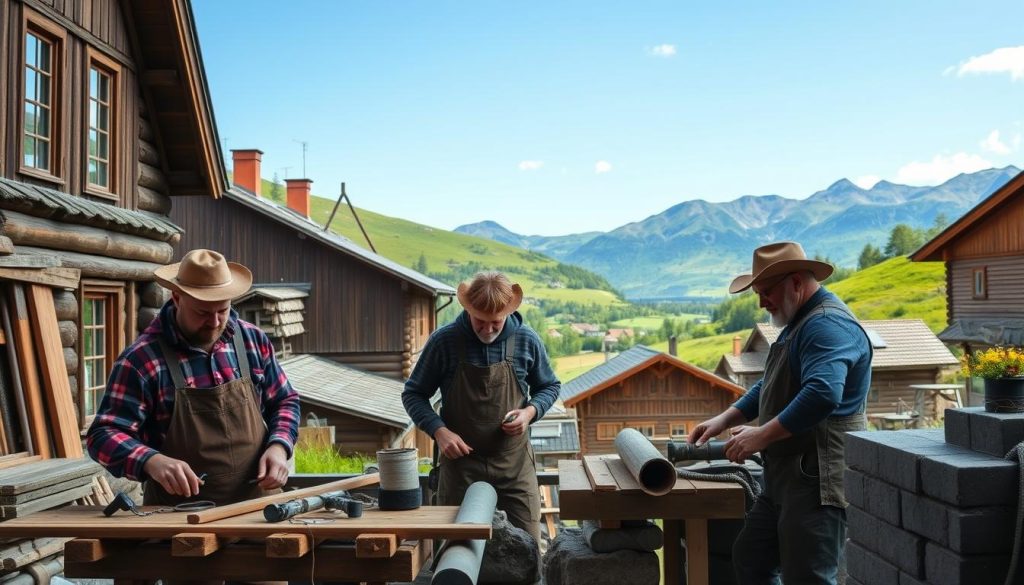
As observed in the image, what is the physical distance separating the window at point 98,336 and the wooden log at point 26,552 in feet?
6.20

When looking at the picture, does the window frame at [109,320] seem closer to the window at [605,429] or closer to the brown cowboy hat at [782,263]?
the brown cowboy hat at [782,263]

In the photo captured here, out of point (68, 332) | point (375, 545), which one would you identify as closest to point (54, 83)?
point (68, 332)

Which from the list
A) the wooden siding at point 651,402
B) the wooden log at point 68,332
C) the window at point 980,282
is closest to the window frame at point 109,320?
the wooden log at point 68,332

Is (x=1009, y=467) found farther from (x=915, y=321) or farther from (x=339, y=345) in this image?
(x=915, y=321)

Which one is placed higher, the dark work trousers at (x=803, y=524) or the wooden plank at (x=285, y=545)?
the wooden plank at (x=285, y=545)

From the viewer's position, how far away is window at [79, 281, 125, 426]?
7.74 meters

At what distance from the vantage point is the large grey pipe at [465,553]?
284 cm

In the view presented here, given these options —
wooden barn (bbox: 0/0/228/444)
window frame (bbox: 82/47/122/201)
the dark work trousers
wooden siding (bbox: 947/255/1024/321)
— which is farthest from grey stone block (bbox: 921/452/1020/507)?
wooden siding (bbox: 947/255/1024/321)

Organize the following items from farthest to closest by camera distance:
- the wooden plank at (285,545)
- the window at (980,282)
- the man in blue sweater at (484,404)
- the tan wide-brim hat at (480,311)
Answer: the window at (980,282) → the man in blue sweater at (484,404) → the tan wide-brim hat at (480,311) → the wooden plank at (285,545)

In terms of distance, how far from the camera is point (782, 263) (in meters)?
3.88

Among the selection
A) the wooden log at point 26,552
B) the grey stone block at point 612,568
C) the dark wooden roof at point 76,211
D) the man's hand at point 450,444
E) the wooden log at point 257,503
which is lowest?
the wooden log at point 26,552

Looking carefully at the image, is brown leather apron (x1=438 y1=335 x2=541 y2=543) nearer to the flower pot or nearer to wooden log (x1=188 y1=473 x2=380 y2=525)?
wooden log (x1=188 y1=473 x2=380 y2=525)

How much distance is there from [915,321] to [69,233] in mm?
33255

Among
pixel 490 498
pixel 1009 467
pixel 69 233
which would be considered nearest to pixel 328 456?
pixel 69 233
